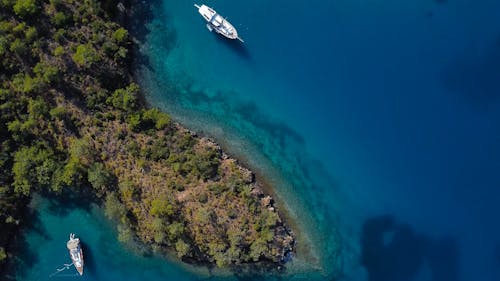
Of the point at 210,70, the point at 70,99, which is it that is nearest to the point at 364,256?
the point at 210,70

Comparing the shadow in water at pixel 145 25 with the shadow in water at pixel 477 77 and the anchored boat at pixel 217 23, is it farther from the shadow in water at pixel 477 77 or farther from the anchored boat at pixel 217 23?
the shadow in water at pixel 477 77

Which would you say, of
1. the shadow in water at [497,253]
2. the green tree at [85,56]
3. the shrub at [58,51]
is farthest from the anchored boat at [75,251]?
the shadow in water at [497,253]

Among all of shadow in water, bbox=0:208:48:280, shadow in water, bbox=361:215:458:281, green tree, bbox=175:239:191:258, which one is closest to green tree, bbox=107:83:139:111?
shadow in water, bbox=0:208:48:280

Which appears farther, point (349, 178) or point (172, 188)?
point (349, 178)

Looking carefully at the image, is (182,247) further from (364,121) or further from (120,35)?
(364,121)

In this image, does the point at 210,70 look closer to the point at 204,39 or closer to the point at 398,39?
the point at 204,39

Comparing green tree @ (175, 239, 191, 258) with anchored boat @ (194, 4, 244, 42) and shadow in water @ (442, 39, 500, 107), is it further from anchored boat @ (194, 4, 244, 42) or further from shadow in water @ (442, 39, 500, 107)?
shadow in water @ (442, 39, 500, 107)

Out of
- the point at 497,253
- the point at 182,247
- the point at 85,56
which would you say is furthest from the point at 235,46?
the point at 497,253

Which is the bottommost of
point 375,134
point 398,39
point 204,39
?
point 375,134
